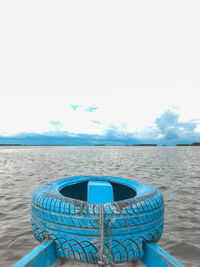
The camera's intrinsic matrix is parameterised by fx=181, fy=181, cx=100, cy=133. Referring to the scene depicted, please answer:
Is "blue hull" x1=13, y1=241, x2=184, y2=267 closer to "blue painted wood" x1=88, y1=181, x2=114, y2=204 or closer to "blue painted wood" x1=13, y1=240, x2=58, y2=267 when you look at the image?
"blue painted wood" x1=13, y1=240, x2=58, y2=267

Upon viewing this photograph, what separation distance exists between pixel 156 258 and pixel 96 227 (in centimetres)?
86

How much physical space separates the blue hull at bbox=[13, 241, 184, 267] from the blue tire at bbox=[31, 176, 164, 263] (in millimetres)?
97

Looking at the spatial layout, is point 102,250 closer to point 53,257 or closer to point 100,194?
point 53,257

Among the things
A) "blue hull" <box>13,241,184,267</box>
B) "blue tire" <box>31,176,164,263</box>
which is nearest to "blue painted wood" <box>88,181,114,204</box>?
"blue tire" <box>31,176,164,263</box>

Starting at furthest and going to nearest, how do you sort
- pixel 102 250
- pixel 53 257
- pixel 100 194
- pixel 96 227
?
1. pixel 100 194
2. pixel 53 257
3. pixel 96 227
4. pixel 102 250

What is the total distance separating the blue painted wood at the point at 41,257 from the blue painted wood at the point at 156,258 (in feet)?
4.23

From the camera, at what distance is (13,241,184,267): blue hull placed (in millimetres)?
2104

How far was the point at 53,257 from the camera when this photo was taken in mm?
2539

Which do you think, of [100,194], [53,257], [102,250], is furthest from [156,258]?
[100,194]

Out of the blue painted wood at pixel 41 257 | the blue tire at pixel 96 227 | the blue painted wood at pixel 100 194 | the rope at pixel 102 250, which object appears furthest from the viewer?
the blue painted wood at pixel 100 194

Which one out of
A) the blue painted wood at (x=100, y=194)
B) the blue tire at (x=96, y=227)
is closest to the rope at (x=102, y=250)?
the blue tire at (x=96, y=227)

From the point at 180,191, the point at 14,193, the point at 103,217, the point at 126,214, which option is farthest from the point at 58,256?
the point at 180,191

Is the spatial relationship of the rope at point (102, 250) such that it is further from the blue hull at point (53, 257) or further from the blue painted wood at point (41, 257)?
the blue painted wood at point (41, 257)

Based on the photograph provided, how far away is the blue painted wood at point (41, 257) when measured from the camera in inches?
81.8
